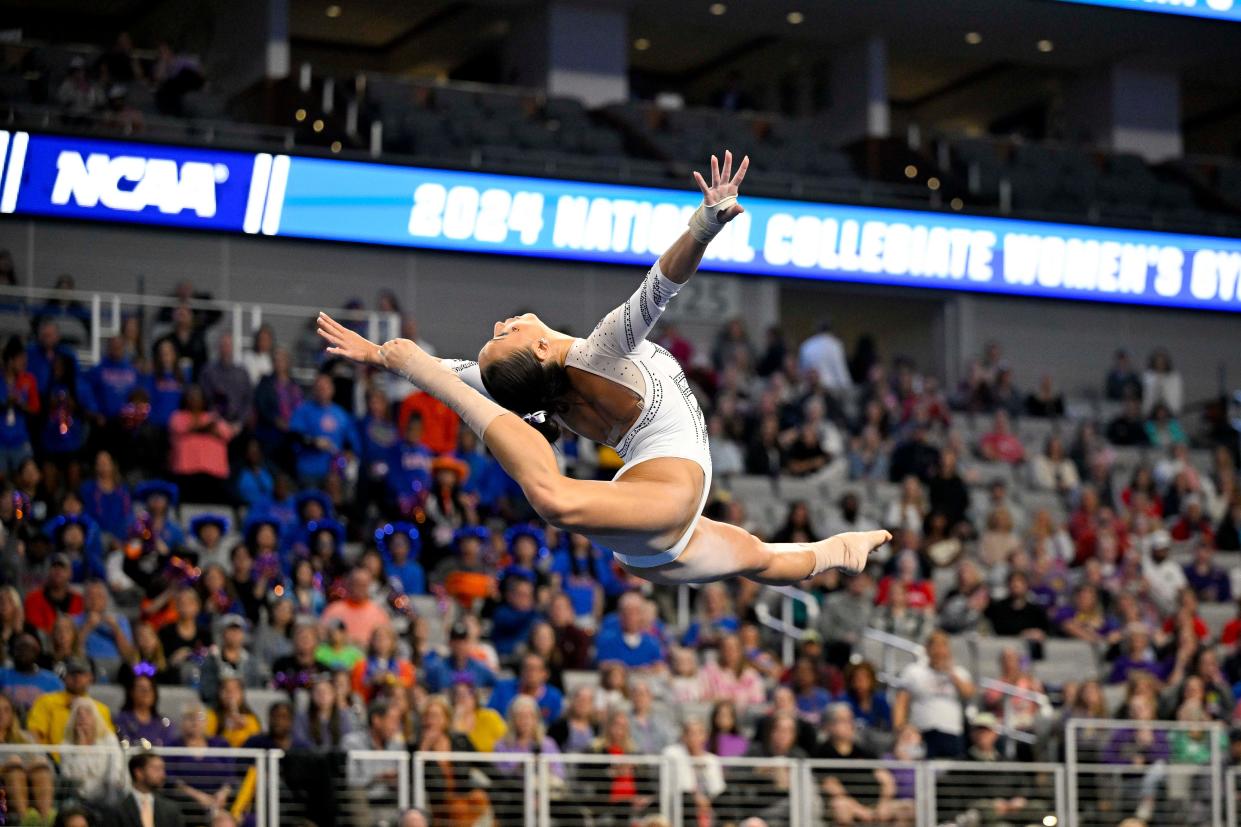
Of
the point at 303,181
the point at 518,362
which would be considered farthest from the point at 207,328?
the point at 518,362

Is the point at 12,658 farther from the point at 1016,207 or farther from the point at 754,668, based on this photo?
the point at 1016,207

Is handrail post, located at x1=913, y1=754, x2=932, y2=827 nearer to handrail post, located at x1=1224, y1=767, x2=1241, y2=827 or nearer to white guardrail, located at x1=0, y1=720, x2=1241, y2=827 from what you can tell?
white guardrail, located at x1=0, y1=720, x2=1241, y2=827

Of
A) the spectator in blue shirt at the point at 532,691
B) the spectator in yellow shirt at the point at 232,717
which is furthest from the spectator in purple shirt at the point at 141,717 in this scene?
the spectator in blue shirt at the point at 532,691

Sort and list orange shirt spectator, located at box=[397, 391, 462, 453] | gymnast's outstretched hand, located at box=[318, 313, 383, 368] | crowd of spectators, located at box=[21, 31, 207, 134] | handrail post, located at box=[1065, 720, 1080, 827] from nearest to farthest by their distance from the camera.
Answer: gymnast's outstretched hand, located at box=[318, 313, 383, 368] → handrail post, located at box=[1065, 720, 1080, 827] → orange shirt spectator, located at box=[397, 391, 462, 453] → crowd of spectators, located at box=[21, 31, 207, 134]

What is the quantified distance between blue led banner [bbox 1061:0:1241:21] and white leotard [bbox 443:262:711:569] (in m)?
13.3

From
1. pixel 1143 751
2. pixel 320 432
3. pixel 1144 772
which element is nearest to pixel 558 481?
pixel 1144 772

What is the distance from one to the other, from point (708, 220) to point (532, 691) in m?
6.05

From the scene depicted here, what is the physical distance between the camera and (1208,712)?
1373cm

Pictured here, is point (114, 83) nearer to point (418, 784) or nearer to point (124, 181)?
point (124, 181)

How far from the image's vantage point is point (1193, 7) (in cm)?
1927

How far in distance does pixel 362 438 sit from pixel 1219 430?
10031mm

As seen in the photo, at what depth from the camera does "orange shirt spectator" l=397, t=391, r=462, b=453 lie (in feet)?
49.6

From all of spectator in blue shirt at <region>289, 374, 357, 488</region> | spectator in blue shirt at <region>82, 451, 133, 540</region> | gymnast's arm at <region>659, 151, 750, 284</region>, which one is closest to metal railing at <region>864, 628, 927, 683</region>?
spectator in blue shirt at <region>289, 374, 357, 488</region>

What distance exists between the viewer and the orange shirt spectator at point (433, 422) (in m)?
15.1
